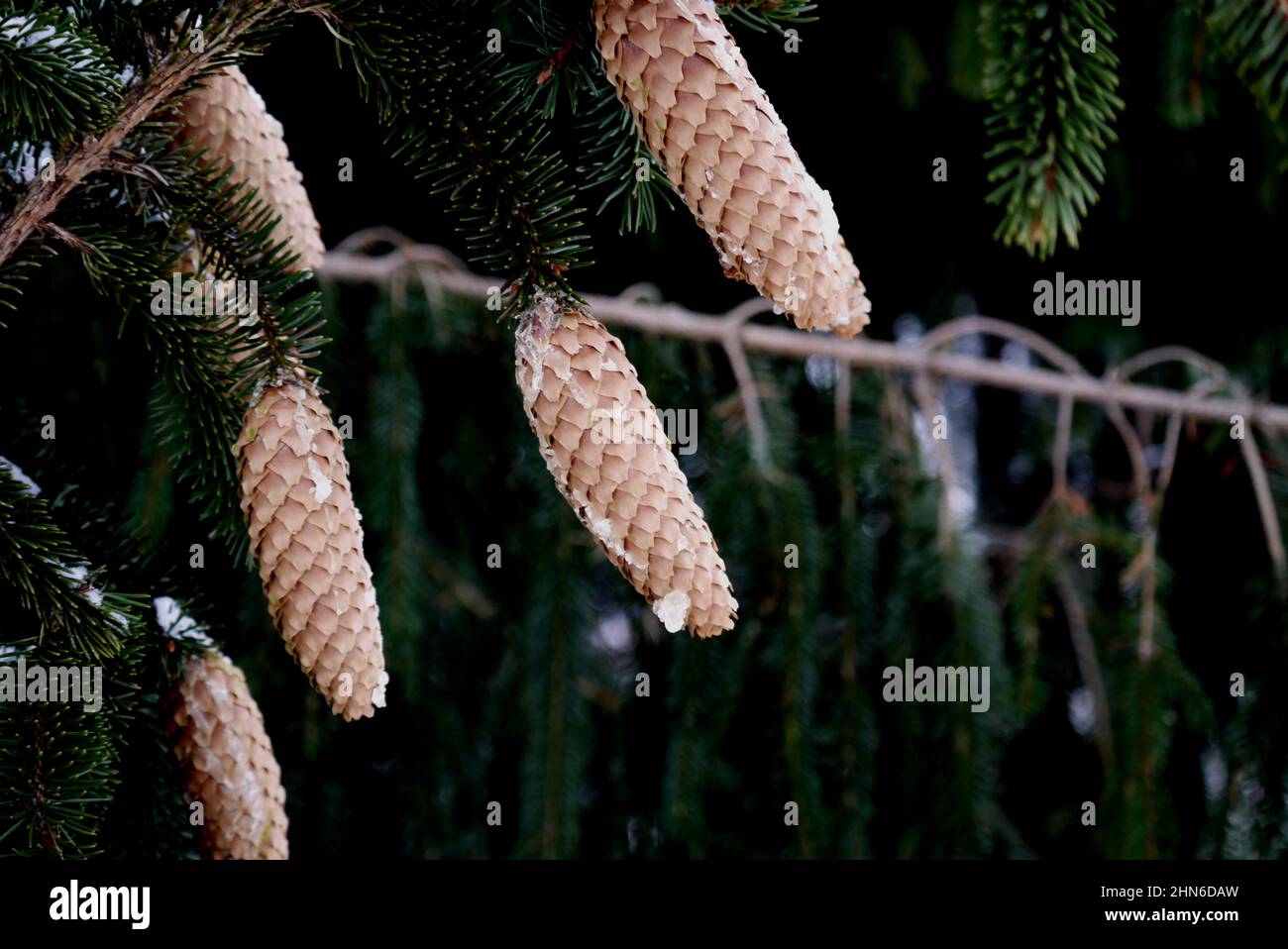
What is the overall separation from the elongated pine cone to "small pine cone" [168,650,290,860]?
1.09ft

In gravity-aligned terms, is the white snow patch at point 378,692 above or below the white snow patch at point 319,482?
below

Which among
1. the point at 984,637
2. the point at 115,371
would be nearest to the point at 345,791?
the point at 115,371

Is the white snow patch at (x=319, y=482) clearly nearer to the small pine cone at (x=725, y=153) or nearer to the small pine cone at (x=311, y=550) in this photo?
the small pine cone at (x=311, y=550)

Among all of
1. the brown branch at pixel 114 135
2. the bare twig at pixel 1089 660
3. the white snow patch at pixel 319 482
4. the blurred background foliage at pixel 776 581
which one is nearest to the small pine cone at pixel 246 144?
the brown branch at pixel 114 135

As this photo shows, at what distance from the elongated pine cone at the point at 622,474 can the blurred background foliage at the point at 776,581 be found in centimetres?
71

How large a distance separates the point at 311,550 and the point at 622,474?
0.19 metres

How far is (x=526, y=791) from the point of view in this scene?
151cm

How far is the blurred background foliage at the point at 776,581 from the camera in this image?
4.88 feet

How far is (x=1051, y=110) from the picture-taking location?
86cm

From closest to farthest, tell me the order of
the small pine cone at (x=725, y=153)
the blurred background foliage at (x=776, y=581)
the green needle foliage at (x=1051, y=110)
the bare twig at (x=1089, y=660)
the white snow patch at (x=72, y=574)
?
1. the small pine cone at (x=725, y=153)
2. the white snow patch at (x=72, y=574)
3. the green needle foliage at (x=1051, y=110)
4. the blurred background foliage at (x=776, y=581)
5. the bare twig at (x=1089, y=660)

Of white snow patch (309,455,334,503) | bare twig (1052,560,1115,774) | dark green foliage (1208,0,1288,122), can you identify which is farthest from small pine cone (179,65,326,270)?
bare twig (1052,560,1115,774)

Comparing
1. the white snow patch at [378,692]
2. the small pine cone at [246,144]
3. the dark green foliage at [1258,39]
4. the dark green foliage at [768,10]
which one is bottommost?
the white snow patch at [378,692]
